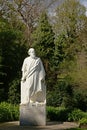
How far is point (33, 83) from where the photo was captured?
13094 mm

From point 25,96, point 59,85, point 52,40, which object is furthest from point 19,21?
point 25,96

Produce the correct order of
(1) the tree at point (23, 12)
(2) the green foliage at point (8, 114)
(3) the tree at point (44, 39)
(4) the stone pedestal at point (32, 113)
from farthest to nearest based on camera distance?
(1) the tree at point (23, 12)
(3) the tree at point (44, 39)
(2) the green foliage at point (8, 114)
(4) the stone pedestal at point (32, 113)

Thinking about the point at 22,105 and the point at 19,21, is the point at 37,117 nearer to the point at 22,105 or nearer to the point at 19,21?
the point at 22,105

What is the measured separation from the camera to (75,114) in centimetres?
1537

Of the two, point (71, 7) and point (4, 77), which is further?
point (71, 7)

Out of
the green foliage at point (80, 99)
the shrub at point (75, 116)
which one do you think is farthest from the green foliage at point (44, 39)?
the shrub at point (75, 116)

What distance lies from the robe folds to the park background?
86.0 inches

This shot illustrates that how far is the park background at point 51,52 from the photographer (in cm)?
2022

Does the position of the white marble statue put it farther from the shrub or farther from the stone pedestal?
the shrub

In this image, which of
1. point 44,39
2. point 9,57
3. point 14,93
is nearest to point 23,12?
point 44,39

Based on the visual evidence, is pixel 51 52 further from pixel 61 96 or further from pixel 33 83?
→ pixel 33 83

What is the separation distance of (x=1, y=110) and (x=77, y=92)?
626cm

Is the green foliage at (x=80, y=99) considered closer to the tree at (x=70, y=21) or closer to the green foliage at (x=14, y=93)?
the green foliage at (x=14, y=93)

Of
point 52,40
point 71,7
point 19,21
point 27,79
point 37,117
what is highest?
point 71,7
